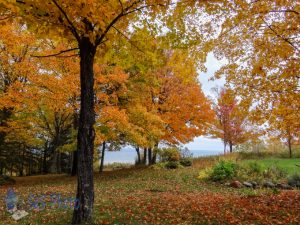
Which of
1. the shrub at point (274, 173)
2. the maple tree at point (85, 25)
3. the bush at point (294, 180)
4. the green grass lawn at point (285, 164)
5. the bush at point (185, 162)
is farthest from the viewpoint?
the bush at point (185, 162)

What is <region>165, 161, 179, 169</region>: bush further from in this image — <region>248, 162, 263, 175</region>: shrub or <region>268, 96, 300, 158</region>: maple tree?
<region>268, 96, 300, 158</region>: maple tree

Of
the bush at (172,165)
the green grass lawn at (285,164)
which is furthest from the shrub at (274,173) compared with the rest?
the bush at (172,165)

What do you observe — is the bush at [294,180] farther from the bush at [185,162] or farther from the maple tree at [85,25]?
the maple tree at [85,25]

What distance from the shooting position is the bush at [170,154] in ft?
71.8

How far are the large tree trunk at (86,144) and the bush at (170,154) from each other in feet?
52.4

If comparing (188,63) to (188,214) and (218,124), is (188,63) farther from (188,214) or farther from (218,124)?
(218,124)

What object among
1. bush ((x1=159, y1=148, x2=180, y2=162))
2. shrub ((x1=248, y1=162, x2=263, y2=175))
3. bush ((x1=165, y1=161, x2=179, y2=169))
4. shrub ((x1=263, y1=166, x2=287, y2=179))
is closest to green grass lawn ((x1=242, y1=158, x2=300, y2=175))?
shrub ((x1=248, y1=162, x2=263, y2=175))

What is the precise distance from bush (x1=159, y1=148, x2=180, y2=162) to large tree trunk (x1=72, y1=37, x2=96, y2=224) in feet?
52.4

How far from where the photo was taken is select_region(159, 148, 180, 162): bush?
71.8 feet

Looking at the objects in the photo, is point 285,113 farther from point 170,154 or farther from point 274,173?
point 170,154

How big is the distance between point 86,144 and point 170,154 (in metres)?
16.4

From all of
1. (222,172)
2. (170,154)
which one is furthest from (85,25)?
(170,154)

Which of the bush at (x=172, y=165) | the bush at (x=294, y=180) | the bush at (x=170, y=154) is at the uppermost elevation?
the bush at (x=170, y=154)

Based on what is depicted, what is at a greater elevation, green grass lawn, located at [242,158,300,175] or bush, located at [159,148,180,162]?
Result: bush, located at [159,148,180,162]
